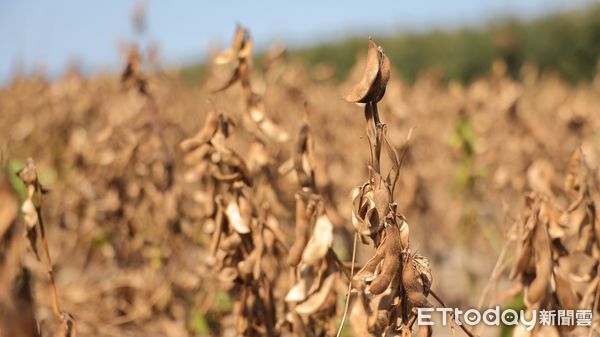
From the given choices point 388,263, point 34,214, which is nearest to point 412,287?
point 388,263

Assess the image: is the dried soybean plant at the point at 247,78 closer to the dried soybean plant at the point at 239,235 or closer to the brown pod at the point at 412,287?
the dried soybean plant at the point at 239,235

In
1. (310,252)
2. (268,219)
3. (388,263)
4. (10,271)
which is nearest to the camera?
(10,271)

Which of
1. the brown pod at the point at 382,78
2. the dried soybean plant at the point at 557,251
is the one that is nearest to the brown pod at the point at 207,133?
the brown pod at the point at 382,78

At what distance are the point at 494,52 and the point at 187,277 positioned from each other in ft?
46.7

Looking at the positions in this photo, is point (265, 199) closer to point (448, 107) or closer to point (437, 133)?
point (437, 133)

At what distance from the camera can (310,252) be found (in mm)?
1424

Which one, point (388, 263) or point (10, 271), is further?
point (388, 263)

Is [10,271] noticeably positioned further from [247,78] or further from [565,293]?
[565,293]

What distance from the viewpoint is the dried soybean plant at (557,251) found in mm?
1417

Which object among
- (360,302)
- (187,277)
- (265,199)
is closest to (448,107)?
(187,277)

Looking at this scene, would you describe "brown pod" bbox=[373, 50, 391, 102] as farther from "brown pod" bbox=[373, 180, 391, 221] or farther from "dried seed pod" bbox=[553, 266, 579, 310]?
"dried seed pod" bbox=[553, 266, 579, 310]

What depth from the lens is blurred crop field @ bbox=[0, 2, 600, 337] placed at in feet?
4.24

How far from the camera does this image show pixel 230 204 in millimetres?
1661

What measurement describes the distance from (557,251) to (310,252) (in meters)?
0.58
